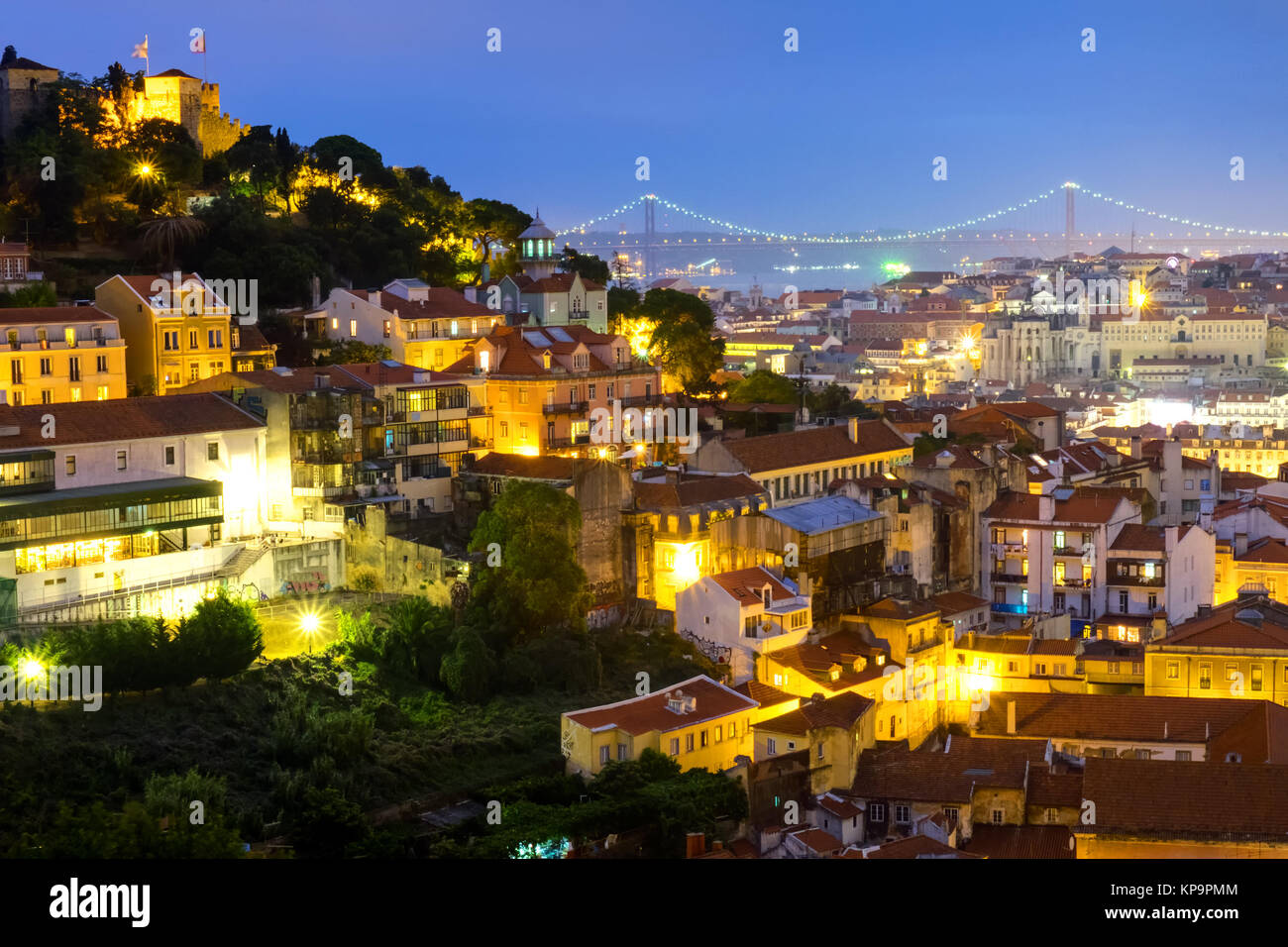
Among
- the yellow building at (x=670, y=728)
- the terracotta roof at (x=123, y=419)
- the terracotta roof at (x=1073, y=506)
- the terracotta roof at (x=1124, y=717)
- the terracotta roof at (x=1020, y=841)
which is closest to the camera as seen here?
the yellow building at (x=670, y=728)

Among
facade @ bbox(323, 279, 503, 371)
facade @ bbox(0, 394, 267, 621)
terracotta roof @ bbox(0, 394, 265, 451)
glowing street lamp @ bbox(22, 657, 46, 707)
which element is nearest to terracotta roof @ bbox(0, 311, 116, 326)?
terracotta roof @ bbox(0, 394, 265, 451)

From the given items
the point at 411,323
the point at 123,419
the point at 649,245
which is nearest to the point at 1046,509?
the point at 411,323

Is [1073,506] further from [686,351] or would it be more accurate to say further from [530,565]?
[530,565]

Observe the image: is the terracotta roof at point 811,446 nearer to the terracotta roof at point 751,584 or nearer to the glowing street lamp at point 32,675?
the terracotta roof at point 751,584

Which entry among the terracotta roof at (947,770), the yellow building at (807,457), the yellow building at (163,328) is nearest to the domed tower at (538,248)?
the yellow building at (807,457)
